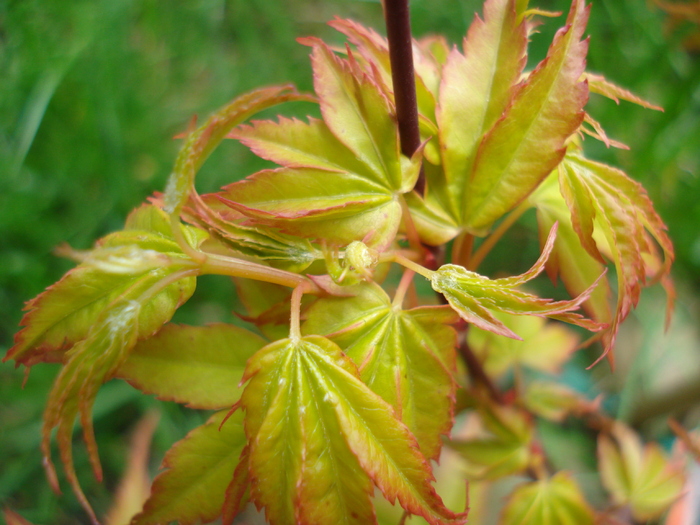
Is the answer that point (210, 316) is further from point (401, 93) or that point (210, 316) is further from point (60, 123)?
point (401, 93)

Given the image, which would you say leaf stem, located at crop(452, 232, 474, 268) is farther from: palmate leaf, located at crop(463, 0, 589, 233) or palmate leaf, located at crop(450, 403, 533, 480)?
palmate leaf, located at crop(450, 403, 533, 480)

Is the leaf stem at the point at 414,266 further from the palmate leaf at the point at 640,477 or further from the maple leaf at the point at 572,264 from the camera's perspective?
the palmate leaf at the point at 640,477

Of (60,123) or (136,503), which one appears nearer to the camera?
(136,503)

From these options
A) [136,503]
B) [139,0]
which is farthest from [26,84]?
[136,503]

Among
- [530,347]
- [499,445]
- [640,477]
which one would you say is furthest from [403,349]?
[640,477]

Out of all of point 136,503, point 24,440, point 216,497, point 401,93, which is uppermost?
point 401,93

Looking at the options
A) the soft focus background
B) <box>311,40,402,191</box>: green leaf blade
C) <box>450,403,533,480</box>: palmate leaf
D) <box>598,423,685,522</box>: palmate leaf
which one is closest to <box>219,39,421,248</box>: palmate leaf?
<box>311,40,402,191</box>: green leaf blade

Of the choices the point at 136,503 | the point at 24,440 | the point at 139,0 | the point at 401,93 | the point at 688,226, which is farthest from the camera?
the point at 139,0
